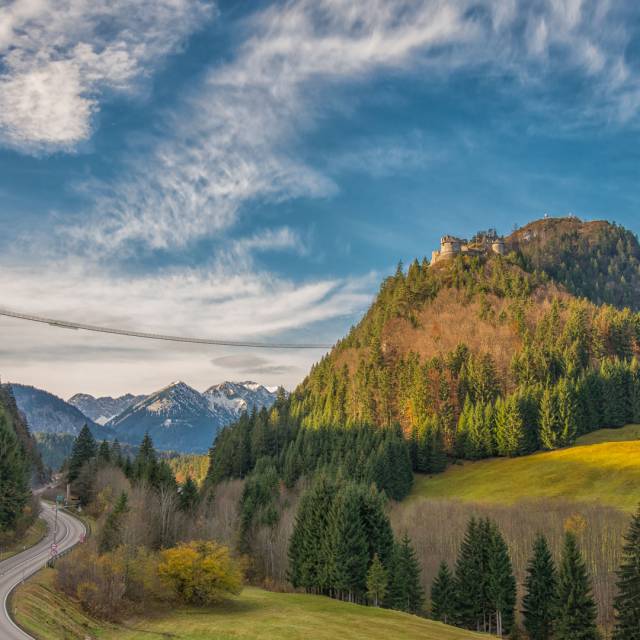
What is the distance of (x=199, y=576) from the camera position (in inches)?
2486

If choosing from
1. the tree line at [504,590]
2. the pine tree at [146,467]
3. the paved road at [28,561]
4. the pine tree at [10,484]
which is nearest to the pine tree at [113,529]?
the paved road at [28,561]

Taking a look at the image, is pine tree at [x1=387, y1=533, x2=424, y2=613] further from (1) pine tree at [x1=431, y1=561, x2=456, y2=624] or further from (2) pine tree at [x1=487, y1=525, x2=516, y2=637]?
(2) pine tree at [x1=487, y1=525, x2=516, y2=637]

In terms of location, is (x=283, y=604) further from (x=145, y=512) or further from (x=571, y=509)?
(x=571, y=509)

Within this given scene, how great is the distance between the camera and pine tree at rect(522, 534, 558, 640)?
66.9 m

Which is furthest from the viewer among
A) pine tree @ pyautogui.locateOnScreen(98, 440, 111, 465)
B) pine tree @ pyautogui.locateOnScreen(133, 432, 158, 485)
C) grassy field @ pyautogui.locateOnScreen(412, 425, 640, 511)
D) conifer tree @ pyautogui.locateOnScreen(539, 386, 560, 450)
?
conifer tree @ pyautogui.locateOnScreen(539, 386, 560, 450)

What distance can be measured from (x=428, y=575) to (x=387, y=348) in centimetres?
11161

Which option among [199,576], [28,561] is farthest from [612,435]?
[28,561]

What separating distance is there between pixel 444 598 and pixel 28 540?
58.9 metres

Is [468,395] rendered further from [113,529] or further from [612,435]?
[113,529]

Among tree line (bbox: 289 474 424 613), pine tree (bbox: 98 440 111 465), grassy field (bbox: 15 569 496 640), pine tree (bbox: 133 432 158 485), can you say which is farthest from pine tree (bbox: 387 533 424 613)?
pine tree (bbox: 98 440 111 465)

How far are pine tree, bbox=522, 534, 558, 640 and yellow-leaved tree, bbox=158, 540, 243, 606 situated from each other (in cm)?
3534

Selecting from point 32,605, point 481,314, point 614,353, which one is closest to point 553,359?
point 614,353

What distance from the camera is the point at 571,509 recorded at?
90.6m

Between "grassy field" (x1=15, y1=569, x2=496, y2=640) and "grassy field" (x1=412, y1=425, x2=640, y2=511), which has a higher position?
"grassy field" (x1=412, y1=425, x2=640, y2=511)
